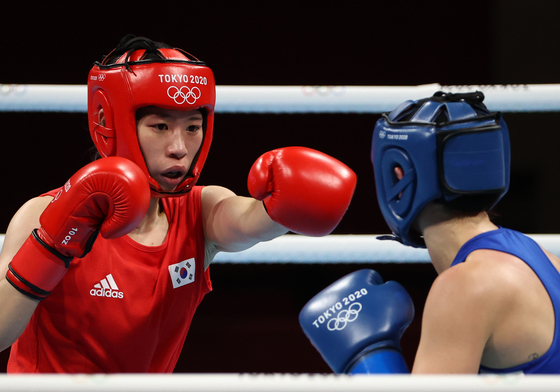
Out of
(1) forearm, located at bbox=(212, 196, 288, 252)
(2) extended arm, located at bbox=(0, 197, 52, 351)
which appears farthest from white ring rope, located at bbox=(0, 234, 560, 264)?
(2) extended arm, located at bbox=(0, 197, 52, 351)

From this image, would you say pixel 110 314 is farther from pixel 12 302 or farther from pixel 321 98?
pixel 321 98

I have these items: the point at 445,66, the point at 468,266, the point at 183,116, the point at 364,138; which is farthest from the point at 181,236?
the point at 445,66

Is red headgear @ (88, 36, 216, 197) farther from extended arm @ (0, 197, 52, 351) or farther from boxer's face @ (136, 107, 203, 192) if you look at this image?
extended arm @ (0, 197, 52, 351)

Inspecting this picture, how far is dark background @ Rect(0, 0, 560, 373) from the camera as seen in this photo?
343 centimetres

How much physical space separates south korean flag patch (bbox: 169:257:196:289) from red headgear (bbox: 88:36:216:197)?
0.70 ft

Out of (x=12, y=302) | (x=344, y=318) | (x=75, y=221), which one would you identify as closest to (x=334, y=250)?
(x=344, y=318)

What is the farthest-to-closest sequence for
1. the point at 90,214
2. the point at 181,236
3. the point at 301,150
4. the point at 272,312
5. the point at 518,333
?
the point at 272,312, the point at 181,236, the point at 301,150, the point at 90,214, the point at 518,333

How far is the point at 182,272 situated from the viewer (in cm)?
155

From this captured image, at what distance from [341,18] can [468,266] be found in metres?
2.82

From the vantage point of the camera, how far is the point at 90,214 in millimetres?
1277

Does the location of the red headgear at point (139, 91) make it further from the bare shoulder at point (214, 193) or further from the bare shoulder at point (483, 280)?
the bare shoulder at point (483, 280)

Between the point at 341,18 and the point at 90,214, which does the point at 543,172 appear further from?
the point at 90,214

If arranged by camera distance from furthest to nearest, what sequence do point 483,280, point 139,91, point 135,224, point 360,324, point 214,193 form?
point 214,193
point 139,91
point 135,224
point 360,324
point 483,280

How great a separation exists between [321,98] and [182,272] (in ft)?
2.32
